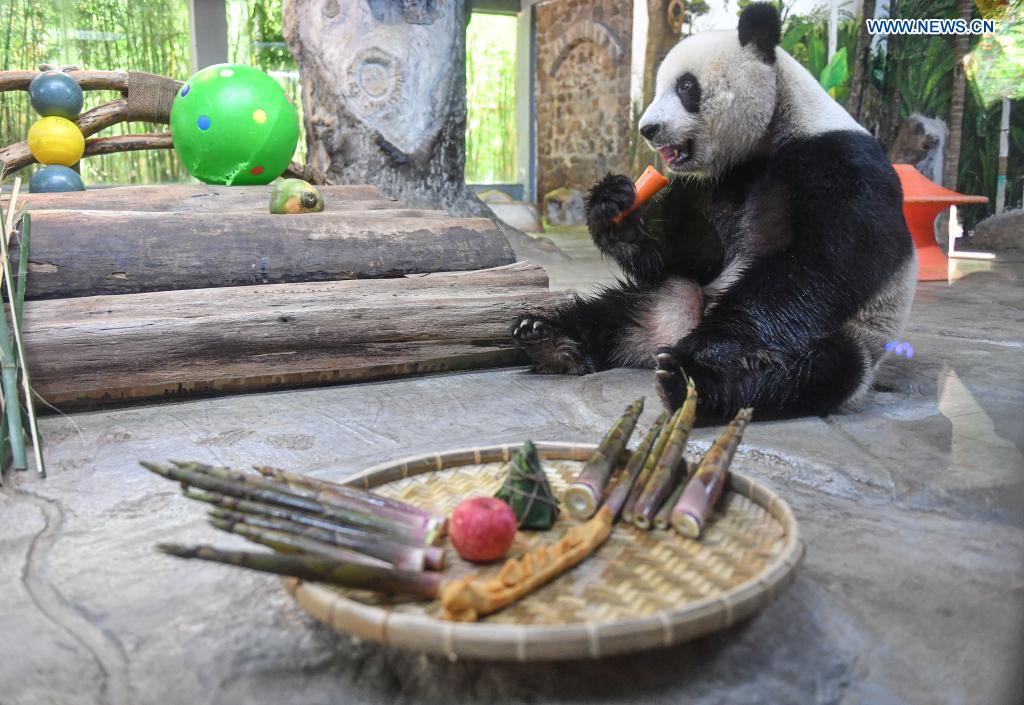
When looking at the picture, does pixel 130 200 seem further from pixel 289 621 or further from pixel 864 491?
pixel 864 491

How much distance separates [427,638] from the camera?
0.79 metres

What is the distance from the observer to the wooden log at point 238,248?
2.18 meters

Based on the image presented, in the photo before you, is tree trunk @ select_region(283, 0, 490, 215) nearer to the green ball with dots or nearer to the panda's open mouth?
the green ball with dots

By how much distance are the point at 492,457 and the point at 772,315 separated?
85 cm

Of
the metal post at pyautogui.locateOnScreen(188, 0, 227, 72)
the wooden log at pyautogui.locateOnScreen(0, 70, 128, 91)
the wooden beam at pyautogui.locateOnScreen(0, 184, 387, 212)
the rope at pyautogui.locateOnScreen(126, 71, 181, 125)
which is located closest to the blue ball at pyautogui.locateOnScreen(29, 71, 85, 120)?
the wooden log at pyautogui.locateOnScreen(0, 70, 128, 91)

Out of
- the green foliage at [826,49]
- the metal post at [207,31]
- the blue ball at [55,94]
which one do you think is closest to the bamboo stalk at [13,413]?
the blue ball at [55,94]

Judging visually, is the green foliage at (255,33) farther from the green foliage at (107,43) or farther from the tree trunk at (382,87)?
the tree trunk at (382,87)

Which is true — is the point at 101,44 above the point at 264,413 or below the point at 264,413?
above

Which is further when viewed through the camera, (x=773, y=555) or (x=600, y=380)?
(x=600, y=380)

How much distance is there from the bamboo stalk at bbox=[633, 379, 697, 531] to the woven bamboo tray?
3 centimetres

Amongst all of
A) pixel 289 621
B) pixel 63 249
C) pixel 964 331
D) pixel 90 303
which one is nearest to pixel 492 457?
pixel 289 621

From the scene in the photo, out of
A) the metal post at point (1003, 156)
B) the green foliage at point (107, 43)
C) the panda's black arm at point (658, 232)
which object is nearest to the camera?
the panda's black arm at point (658, 232)

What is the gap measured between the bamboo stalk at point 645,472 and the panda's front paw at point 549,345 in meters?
1.10

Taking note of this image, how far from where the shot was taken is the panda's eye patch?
79.6 inches
